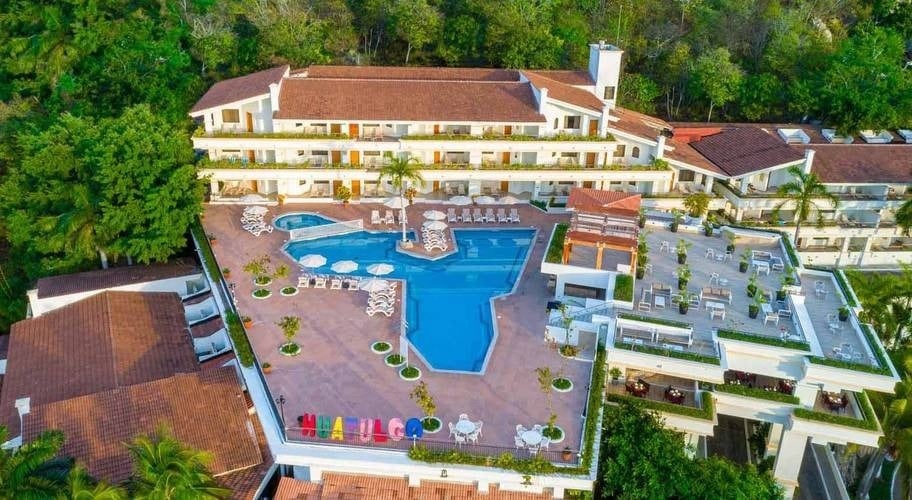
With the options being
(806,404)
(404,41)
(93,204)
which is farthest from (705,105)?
(93,204)

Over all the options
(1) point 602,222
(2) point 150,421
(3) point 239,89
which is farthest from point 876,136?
(2) point 150,421

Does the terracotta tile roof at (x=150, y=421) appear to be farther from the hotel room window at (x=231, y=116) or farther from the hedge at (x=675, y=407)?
the hotel room window at (x=231, y=116)

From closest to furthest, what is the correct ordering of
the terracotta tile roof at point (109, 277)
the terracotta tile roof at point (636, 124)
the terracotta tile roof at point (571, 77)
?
the terracotta tile roof at point (109, 277), the terracotta tile roof at point (636, 124), the terracotta tile roof at point (571, 77)

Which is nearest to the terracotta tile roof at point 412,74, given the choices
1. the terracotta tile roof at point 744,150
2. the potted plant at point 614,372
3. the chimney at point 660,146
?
the chimney at point 660,146

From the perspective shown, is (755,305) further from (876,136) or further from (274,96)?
(274,96)

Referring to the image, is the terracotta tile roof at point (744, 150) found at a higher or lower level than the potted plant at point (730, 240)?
higher
